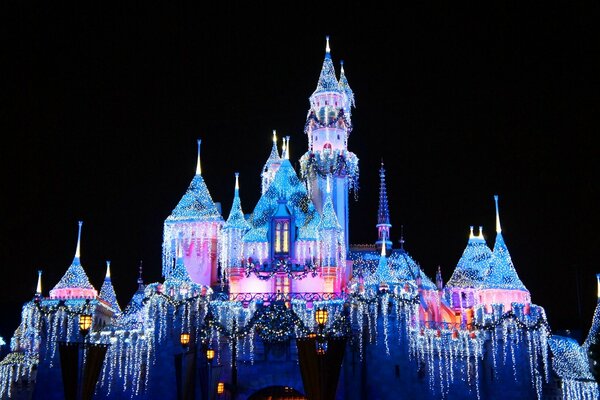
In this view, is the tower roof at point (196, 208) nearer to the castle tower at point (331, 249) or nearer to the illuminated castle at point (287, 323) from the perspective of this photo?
the illuminated castle at point (287, 323)

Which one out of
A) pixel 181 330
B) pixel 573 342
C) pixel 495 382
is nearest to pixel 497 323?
pixel 495 382

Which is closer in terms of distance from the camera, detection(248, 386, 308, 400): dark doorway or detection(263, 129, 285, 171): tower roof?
detection(248, 386, 308, 400): dark doorway

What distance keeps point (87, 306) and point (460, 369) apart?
1875 cm

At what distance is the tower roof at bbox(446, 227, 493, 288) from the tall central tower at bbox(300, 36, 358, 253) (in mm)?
6774

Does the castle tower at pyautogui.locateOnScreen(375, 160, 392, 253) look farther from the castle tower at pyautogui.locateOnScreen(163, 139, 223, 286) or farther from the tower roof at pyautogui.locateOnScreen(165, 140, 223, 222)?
the tower roof at pyautogui.locateOnScreen(165, 140, 223, 222)

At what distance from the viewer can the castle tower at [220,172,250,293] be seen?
38.0 metres

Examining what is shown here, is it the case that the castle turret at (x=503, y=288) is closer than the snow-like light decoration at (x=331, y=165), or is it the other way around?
the castle turret at (x=503, y=288)

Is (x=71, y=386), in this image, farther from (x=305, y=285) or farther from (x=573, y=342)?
(x=573, y=342)

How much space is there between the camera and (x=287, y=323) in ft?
113

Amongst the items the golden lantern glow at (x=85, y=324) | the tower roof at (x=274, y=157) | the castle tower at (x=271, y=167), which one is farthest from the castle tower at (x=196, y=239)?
the golden lantern glow at (x=85, y=324)

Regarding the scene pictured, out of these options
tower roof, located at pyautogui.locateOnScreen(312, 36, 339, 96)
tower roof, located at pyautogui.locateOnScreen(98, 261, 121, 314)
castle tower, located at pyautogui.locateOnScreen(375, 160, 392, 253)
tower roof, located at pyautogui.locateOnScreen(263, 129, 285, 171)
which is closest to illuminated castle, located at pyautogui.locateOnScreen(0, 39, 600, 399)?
tower roof, located at pyautogui.locateOnScreen(98, 261, 121, 314)

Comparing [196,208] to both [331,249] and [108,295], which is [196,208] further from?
[108,295]

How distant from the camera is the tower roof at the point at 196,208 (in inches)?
1578

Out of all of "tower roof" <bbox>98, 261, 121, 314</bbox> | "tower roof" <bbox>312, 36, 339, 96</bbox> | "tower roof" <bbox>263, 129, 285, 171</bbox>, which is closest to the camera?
"tower roof" <bbox>98, 261, 121, 314</bbox>
